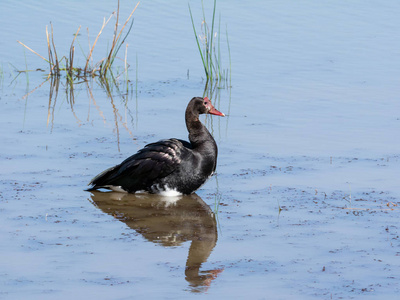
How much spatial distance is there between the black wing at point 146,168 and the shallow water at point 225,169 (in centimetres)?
19

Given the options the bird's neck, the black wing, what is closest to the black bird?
the black wing

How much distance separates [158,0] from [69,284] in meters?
14.5

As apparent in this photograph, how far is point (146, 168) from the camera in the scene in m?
9.66

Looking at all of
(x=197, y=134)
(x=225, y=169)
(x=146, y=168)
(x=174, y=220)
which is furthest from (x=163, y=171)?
(x=225, y=169)

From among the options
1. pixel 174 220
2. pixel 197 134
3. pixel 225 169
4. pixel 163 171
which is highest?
pixel 197 134

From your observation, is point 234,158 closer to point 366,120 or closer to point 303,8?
point 366,120

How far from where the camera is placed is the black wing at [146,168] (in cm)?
962

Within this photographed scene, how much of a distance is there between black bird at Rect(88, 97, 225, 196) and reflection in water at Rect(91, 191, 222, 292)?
5.3 inches

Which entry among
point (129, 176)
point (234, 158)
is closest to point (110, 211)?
point (129, 176)

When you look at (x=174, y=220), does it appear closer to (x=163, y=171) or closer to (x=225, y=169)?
(x=163, y=171)

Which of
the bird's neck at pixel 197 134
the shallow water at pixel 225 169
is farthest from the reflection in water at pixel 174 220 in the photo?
the bird's neck at pixel 197 134

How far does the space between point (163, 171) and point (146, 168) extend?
204mm

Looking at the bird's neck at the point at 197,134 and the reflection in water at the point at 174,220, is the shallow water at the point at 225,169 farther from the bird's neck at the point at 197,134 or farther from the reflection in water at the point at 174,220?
the bird's neck at the point at 197,134

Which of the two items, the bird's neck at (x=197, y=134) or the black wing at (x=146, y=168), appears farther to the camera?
the bird's neck at (x=197, y=134)
